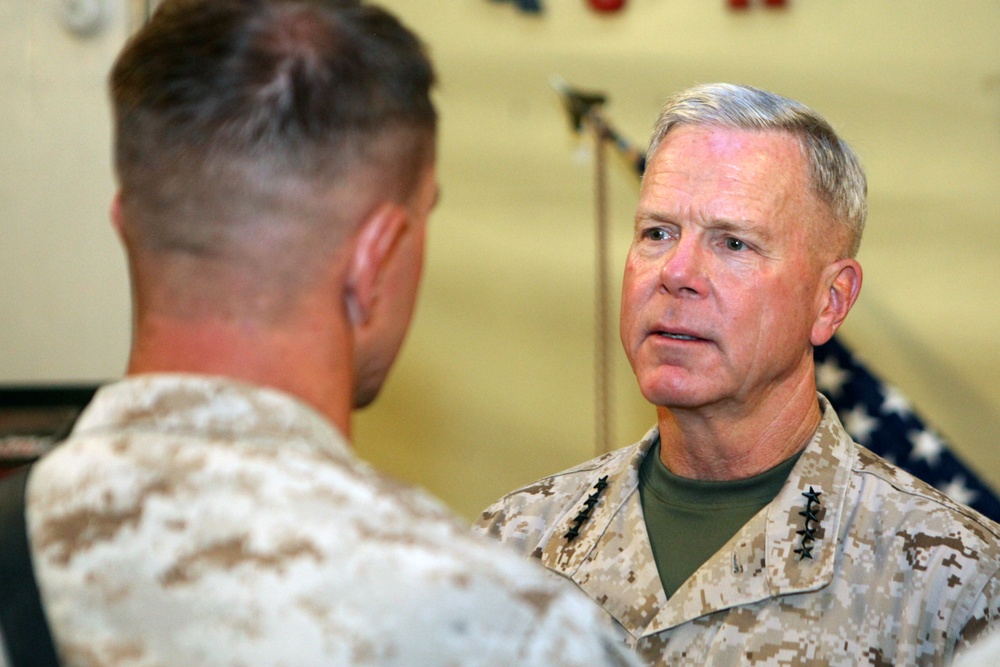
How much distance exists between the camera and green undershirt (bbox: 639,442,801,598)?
5.87 ft

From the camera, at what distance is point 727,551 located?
174 centimetres

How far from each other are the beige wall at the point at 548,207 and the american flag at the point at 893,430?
43cm

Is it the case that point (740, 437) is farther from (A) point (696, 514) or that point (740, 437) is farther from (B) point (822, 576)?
(B) point (822, 576)

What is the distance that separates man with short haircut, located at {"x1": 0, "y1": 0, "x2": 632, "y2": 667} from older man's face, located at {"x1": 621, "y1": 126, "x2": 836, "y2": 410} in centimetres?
82

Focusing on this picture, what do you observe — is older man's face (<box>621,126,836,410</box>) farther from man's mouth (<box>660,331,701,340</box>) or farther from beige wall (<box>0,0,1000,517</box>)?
beige wall (<box>0,0,1000,517</box>)

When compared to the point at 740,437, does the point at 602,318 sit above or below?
below

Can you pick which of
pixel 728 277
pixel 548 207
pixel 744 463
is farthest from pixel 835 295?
pixel 548 207

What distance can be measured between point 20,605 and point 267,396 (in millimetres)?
257

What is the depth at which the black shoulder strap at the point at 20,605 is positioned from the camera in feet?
2.91

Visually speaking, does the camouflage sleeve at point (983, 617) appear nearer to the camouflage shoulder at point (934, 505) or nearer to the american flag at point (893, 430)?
the camouflage shoulder at point (934, 505)

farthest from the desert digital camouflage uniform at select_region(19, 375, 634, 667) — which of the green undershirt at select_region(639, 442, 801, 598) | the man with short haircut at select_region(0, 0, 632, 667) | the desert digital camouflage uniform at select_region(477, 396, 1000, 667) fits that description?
the green undershirt at select_region(639, 442, 801, 598)

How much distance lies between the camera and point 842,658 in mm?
1564

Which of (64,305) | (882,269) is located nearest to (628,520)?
(882,269)

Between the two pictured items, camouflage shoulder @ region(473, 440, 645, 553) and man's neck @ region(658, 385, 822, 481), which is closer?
man's neck @ region(658, 385, 822, 481)
